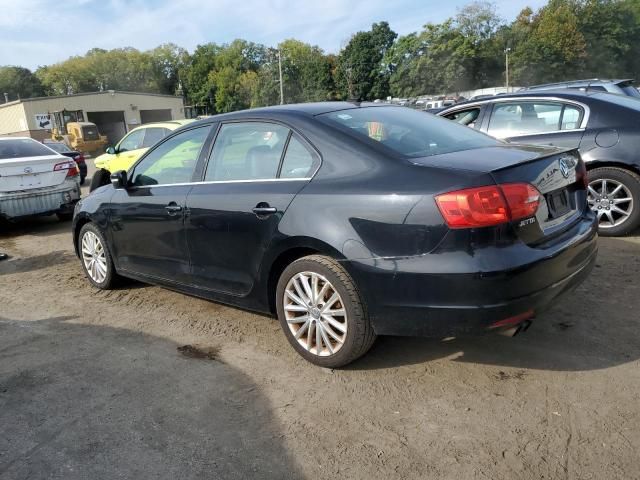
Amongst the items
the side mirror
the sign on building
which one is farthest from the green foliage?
the side mirror

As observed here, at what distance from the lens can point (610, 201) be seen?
573 centimetres

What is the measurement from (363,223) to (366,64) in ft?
293

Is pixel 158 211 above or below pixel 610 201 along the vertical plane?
above

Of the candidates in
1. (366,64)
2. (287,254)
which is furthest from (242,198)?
(366,64)

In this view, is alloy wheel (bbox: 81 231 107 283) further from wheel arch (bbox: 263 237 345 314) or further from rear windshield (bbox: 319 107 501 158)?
rear windshield (bbox: 319 107 501 158)

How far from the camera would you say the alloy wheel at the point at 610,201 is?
5648 millimetres

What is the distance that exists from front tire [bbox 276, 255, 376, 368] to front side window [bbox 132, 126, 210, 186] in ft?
4.52

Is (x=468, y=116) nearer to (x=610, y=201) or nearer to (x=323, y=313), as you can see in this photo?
(x=610, y=201)

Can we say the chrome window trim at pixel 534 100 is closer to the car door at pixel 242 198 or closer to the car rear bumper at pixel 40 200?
the car door at pixel 242 198

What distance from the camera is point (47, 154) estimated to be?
8586mm

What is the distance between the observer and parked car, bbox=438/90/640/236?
5.56 metres

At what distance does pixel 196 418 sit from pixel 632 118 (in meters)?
5.29

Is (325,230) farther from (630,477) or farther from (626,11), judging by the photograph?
(626,11)

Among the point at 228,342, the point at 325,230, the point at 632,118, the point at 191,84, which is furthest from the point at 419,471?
the point at 191,84
